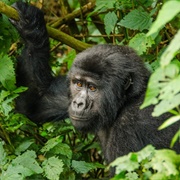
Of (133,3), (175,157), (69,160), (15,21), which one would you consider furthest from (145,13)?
(175,157)

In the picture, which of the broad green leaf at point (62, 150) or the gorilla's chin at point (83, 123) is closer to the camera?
the gorilla's chin at point (83, 123)

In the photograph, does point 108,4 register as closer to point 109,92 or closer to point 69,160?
point 109,92

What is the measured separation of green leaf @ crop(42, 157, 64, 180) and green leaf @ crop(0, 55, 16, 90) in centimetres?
82

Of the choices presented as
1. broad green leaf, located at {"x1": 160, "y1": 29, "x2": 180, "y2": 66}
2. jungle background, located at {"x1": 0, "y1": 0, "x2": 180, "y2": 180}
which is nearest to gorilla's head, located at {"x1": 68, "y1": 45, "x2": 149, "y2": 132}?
jungle background, located at {"x1": 0, "y1": 0, "x2": 180, "y2": 180}

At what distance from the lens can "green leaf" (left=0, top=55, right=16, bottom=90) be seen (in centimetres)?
443

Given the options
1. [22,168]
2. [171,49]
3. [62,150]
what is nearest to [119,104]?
[62,150]

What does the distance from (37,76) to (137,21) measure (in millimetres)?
1186

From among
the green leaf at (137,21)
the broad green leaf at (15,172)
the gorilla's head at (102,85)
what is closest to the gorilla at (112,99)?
the gorilla's head at (102,85)

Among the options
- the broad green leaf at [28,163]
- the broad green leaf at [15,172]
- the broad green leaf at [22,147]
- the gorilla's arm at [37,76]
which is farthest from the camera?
the gorilla's arm at [37,76]

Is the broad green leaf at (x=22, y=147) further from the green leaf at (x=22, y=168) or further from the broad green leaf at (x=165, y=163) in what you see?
Result: the broad green leaf at (x=165, y=163)

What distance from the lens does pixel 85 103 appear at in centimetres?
423

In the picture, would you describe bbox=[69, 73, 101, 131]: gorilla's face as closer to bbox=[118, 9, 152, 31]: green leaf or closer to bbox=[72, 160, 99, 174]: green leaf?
bbox=[72, 160, 99, 174]: green leaf

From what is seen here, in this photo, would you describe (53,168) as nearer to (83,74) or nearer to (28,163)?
(28,163)

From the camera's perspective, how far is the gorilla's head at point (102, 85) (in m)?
4.25
